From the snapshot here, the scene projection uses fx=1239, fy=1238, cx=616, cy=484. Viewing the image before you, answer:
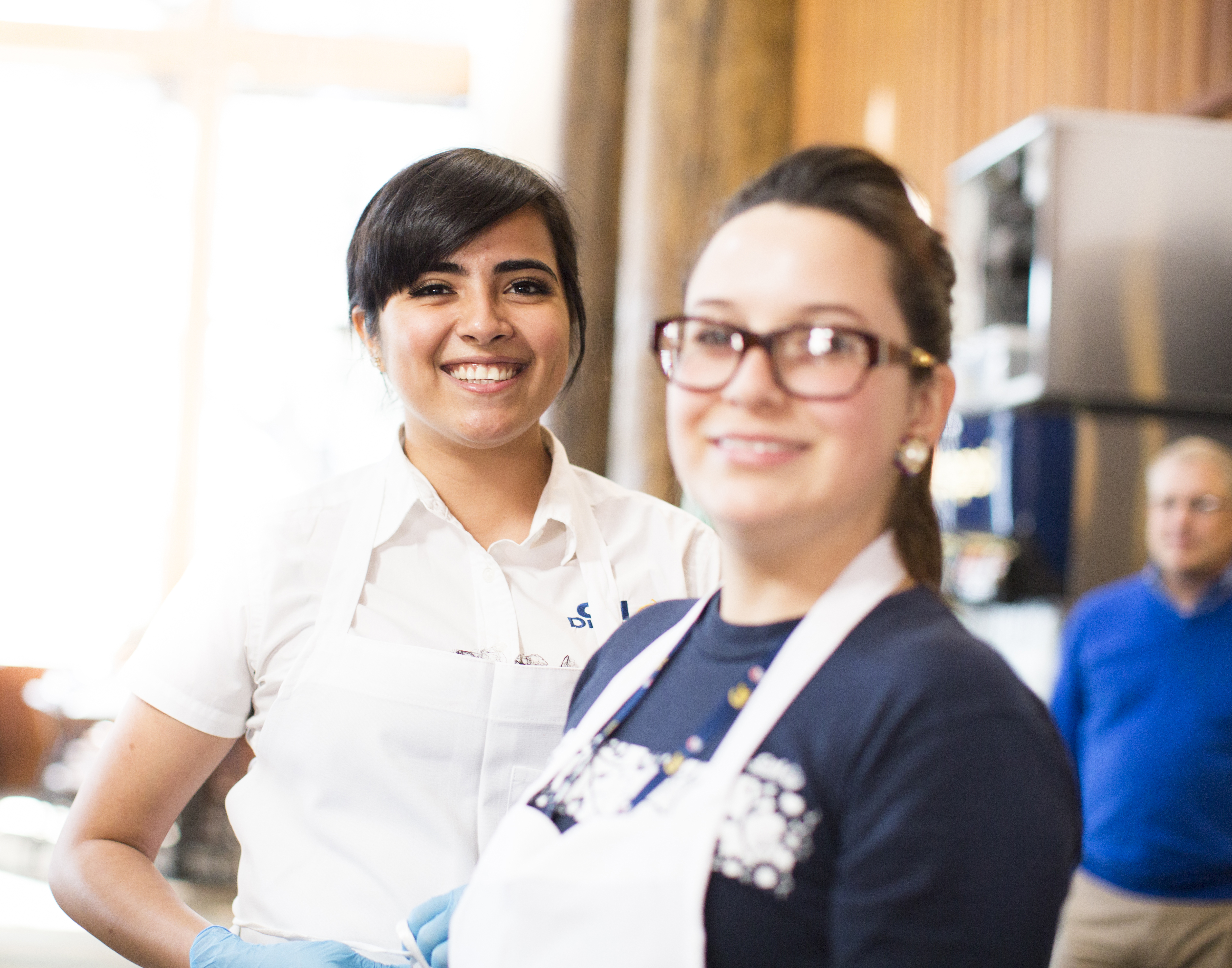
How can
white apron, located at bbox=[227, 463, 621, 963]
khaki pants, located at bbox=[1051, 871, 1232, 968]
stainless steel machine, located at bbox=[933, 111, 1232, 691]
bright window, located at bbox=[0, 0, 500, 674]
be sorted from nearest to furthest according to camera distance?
white apron, located at bbox=[227, 463, 621, 963] < khaki pants, located at bbox=[1051, 871, 1232, 968] < stainless steel machine, located at bbox=[933, 111, 1232, 691] < bright window, located at bbox=[0, 0, 500, 674]

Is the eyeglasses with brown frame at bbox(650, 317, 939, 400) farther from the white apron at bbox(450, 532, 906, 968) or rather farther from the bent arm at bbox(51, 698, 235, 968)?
the bent arm at bbox(51, 698, 235, 968)

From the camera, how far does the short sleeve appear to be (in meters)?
1.33

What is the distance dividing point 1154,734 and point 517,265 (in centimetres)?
206

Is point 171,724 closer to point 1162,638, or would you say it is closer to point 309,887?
point 309,887

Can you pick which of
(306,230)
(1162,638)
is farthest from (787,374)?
(306,230)

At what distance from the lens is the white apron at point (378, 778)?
126 centimetres

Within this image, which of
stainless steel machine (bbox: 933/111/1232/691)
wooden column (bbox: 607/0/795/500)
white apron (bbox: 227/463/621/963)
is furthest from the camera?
wooden column (bbox: 607/0/795/500)

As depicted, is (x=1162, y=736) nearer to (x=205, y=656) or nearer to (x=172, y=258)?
(x=205, y=656)

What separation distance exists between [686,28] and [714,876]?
9.25 feet

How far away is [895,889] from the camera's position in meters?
0.79

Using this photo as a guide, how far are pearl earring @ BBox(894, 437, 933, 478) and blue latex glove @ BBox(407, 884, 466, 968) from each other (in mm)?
528

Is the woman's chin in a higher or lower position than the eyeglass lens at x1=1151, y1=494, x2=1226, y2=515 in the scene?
higher

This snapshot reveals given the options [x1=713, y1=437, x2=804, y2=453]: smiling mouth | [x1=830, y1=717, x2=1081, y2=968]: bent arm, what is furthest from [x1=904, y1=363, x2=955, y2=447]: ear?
[x1=830, y1=717, x2=1081, y2=968]: bent arm

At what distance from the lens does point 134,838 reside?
1.36 metres
